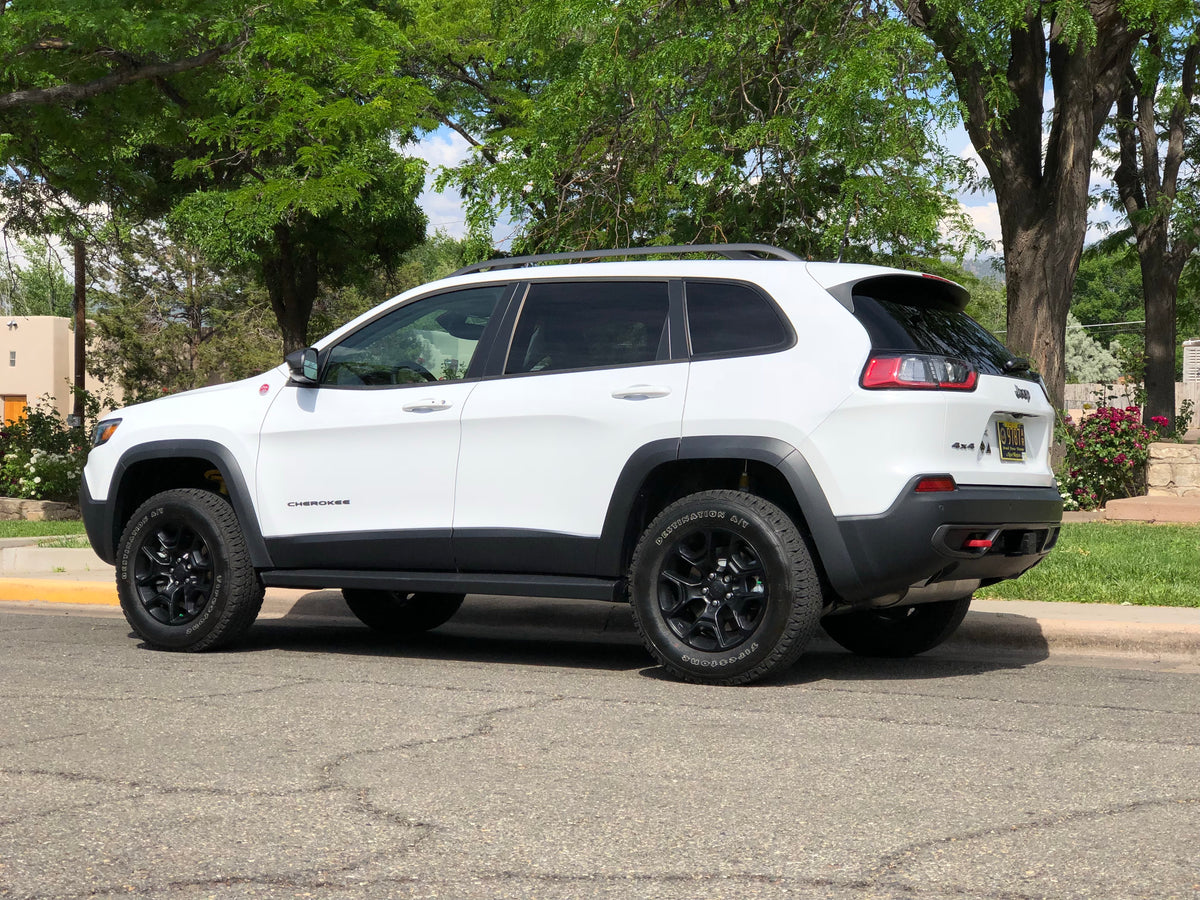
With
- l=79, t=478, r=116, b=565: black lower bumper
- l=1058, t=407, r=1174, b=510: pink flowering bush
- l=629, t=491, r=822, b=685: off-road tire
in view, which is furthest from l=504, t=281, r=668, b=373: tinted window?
l=1058, t=407, r=1174, b=510: pink flowering bush

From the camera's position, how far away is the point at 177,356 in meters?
52.3

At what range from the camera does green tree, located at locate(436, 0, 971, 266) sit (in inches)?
501

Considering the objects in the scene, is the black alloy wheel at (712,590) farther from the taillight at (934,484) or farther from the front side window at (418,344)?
the front side window at (418,344)

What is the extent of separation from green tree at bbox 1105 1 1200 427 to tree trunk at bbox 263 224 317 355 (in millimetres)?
15545

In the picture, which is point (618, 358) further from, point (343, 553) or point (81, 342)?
point (81, 342)

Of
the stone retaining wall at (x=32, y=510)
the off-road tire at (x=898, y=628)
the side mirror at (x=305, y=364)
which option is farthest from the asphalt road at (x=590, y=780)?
the stone retaining wall at (x=32, y=510)

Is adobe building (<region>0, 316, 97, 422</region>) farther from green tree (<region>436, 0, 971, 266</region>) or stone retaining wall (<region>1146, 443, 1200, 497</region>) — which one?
stone retaining wall (<region>1146, 443, 1200, 497</region>)

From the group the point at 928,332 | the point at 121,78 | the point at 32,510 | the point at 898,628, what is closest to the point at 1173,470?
the point at 898,628

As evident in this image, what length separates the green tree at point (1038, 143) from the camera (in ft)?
47.2

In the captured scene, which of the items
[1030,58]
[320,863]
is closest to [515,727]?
[320,863]

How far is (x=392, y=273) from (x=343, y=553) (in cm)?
2139

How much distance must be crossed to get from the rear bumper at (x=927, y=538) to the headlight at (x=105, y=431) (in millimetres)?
4388

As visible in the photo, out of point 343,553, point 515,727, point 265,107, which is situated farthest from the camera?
point 265,107

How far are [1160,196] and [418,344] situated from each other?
2134cm
